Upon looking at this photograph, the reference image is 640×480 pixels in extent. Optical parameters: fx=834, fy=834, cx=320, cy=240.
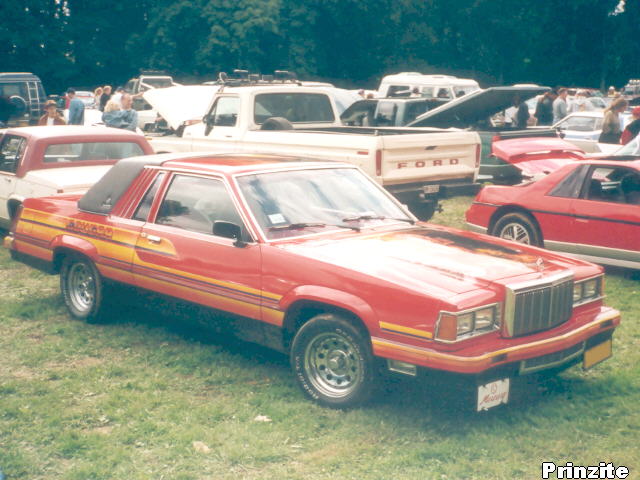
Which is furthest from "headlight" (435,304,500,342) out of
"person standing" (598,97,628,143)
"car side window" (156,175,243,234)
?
"person standing" (598,97,628,143)

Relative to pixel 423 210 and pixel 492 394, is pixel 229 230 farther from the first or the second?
pixel 423 210

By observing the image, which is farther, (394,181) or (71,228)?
(394,181)

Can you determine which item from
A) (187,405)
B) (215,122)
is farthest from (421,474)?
(215,122)

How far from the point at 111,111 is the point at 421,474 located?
11.6m

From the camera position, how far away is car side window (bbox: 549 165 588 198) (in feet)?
30.5

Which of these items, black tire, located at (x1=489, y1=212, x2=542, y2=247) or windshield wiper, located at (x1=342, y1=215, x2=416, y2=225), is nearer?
windshield wiper, located at (x1=342, y1=215, x2=416, y2=225)

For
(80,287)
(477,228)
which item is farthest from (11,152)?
(477,228)

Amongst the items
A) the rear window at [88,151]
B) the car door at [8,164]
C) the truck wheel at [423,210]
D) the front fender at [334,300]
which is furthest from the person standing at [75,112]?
the front fender at [334,300]

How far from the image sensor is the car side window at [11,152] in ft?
33.5

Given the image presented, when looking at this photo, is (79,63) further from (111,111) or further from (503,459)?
(503,459)

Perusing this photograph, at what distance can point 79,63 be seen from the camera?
55562 millimetres

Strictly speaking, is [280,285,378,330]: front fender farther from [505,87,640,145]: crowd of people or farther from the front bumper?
[505,87,640,145]: crowd of people

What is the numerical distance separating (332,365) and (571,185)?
5.03 m

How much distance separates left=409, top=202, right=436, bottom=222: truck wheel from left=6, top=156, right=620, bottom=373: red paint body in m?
4.34
